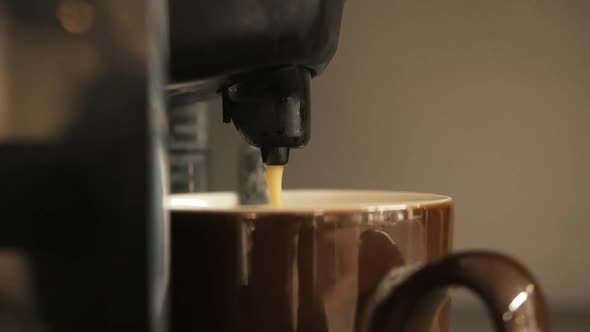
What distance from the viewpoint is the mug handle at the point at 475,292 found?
284 millimetres

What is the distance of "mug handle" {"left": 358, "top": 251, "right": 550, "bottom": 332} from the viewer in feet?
0.93

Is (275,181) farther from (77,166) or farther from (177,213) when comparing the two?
(77,166)

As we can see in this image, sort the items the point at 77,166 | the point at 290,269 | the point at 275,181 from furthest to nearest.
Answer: the point at 275,181 < the point at 290,269 < the point at 77,166

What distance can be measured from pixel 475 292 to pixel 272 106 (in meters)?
0.16

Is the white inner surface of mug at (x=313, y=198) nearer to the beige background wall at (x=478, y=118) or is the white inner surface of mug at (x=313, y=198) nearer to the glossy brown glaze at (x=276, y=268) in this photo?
the glossy brown glaze at (x=276, y=268)

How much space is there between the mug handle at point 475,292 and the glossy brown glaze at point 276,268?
0.02 metres

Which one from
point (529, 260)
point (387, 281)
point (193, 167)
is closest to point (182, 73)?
point (387, 281)

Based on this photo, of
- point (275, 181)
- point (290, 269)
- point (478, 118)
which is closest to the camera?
point (290, 269)

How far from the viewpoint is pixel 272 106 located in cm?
40

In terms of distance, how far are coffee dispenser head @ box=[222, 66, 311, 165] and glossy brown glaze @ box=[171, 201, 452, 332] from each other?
0.08 m

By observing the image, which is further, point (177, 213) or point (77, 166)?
point (177, 213)

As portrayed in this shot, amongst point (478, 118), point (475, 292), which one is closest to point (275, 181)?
point (475, 292)

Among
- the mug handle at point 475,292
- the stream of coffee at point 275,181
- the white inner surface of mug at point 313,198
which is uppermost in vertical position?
Result: the stream of coffee at point 275,181

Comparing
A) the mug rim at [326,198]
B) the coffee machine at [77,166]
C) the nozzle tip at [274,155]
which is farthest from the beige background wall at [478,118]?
the coffee machine at [77,166]
